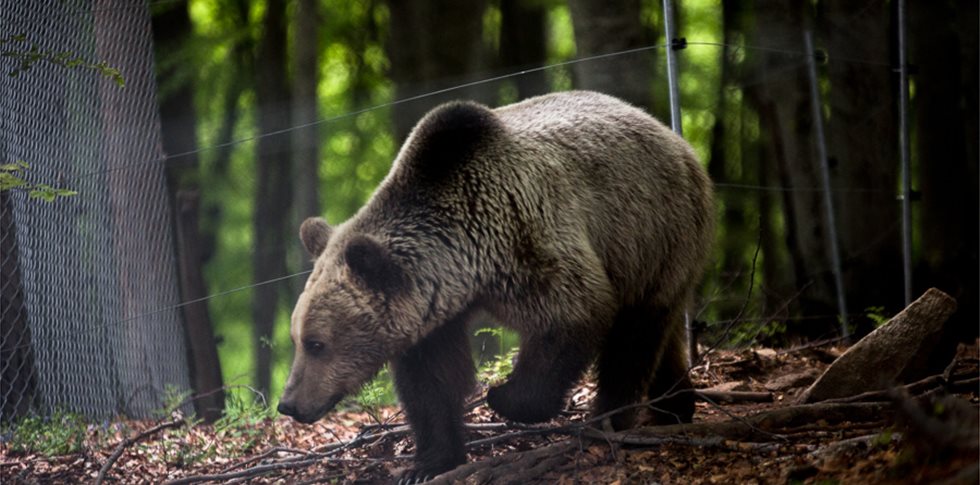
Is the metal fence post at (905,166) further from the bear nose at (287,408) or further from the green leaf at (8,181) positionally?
the green leaf at (8,181)

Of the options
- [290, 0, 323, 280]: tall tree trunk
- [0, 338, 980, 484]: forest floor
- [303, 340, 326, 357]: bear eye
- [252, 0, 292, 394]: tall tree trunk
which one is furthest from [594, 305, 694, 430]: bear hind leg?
[252, 0, 292, 394]: tall tree trunk

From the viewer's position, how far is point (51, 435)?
617 cm

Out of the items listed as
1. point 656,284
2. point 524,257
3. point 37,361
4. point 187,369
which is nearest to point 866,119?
point 656,284

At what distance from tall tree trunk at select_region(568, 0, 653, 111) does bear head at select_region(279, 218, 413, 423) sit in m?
2.71

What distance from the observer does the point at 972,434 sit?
9.88 ft

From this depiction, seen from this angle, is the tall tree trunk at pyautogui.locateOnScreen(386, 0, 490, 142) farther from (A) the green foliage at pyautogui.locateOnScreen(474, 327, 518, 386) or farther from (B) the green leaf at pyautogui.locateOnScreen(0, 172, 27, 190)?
(B) the green leaf at pyautogui.locateOnScreen(0, 172, 27, 190)

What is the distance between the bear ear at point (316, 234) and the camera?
5496 millimetres

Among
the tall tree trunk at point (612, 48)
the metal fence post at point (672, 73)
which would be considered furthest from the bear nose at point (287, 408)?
the tall tree trunk at point (612, 48)

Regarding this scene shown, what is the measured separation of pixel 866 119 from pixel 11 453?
7.53 m

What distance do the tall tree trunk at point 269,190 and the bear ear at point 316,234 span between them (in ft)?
23.1

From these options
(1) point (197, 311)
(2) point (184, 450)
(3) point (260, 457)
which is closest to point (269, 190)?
(1) point (197, 311)

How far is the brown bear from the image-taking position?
16.5ft

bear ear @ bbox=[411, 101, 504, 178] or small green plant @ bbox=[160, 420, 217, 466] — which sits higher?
bear ear @ bbox=[411, 101, 504, 178]

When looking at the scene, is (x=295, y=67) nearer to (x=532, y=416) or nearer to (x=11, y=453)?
(x=11, y=453)
